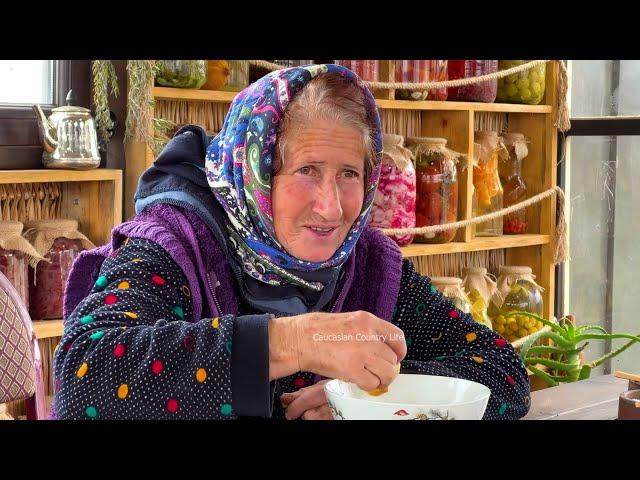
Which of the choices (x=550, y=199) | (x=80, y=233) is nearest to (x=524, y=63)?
(x=550, y=199)

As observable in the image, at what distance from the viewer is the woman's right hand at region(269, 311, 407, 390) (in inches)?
38.5

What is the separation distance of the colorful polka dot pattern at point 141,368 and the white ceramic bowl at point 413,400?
0.43 feet

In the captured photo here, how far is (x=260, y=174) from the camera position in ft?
4.34

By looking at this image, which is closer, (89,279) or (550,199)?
(89,279)

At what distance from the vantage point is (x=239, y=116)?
1.36 m

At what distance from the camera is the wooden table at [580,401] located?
1.41 metres

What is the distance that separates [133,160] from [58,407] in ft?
4.24

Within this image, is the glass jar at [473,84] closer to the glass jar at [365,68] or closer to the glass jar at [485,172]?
the glass jar at [485,172]

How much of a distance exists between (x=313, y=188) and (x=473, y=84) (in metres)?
1.79

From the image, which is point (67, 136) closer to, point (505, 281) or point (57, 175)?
point (57, 175)

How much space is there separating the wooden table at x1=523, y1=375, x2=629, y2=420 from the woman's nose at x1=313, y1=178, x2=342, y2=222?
42 cm

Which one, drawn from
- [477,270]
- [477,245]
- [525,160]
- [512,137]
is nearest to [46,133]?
[477,245]

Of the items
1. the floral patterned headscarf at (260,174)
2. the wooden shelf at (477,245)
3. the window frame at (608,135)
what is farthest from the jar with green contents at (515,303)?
the floral patterned headscarf at (260,174)
